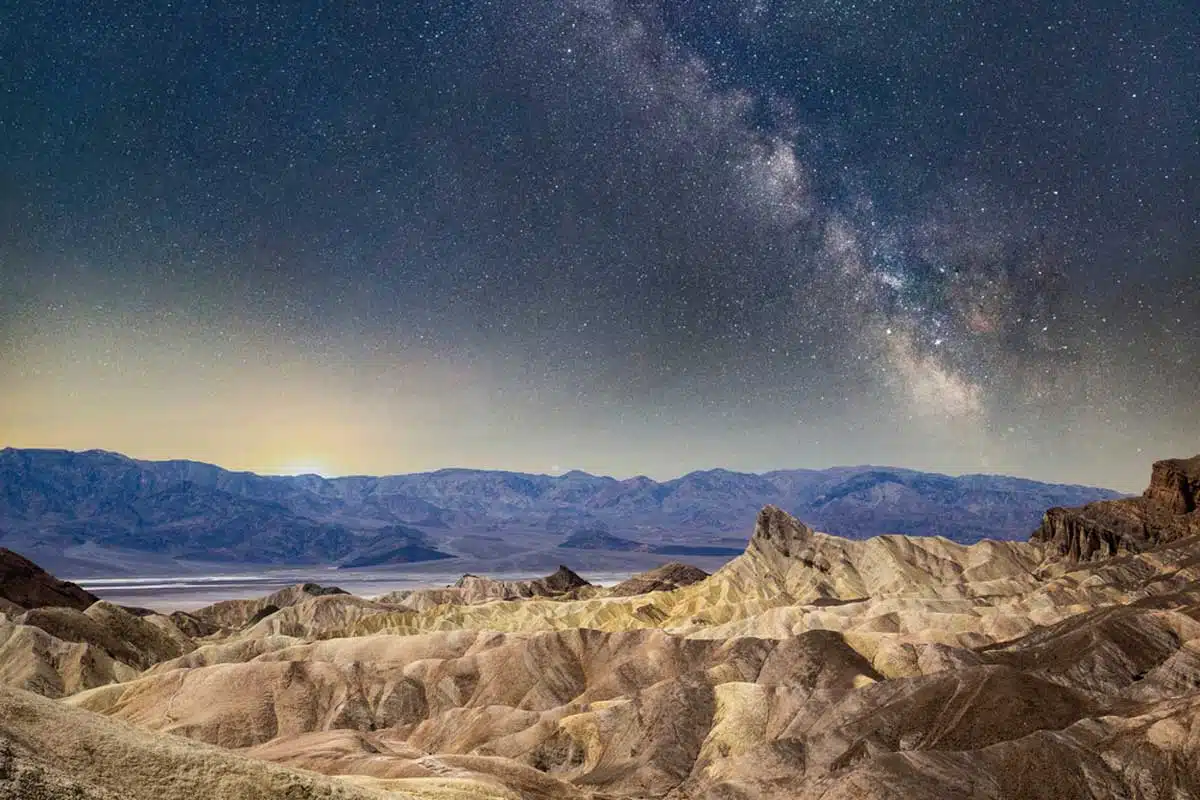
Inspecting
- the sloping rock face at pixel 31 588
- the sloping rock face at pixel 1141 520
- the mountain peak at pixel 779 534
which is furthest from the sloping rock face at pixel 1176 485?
the sloping rock face at pixel 31 588

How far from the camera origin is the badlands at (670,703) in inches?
1655

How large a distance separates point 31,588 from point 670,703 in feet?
535

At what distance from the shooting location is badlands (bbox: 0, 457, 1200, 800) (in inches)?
1655

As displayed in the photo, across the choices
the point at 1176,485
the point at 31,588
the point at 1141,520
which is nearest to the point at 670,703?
the point at 1141,520

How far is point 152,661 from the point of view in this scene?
13075cm

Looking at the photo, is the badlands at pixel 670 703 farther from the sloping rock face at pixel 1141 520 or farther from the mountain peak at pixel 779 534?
the mountain peak at pixel 779 534

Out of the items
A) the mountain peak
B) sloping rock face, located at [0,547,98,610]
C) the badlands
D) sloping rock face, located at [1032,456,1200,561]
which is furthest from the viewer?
the mountain peak

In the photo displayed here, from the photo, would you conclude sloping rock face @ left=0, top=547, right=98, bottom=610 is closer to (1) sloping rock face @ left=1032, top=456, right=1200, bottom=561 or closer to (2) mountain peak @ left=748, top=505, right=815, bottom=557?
(2) mountain peak @ left=748, top=505, right=815, bottom=557

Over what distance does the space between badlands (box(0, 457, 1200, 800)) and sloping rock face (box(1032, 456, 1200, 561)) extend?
7.25 ft

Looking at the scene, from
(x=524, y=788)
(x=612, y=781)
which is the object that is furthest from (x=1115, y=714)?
(x=524, y=788)

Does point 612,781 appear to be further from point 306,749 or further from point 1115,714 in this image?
point 1115,714

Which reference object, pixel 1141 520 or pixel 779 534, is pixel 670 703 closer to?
pixel 779 534

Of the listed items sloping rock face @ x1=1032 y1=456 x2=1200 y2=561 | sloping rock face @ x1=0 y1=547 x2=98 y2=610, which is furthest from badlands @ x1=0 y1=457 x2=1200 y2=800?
sloping rock face @ x1=0 y1=547 x2=98 y2=610

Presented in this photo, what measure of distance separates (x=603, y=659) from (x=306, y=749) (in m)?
44.2
